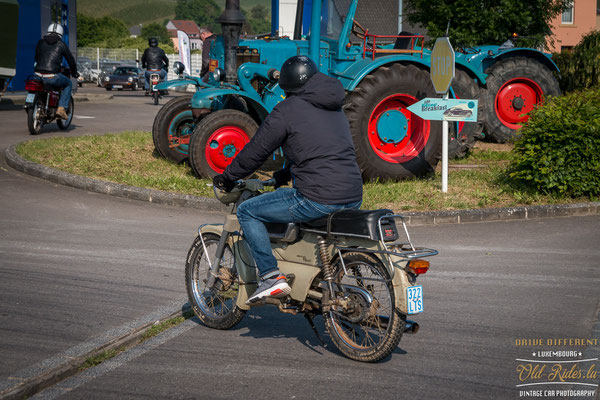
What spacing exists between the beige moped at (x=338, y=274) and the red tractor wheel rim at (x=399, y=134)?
258 inches

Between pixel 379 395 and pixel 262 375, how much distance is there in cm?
76

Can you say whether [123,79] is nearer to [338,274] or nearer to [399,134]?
[399,134]

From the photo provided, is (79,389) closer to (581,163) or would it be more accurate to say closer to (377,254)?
(377,254)

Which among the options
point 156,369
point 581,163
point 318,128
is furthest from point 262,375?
point 581,163

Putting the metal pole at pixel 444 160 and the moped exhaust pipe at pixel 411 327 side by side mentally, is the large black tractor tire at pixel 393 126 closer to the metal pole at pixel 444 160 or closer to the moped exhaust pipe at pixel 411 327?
the metal pole at pixel 444 160

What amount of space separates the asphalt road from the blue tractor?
1.83 meters

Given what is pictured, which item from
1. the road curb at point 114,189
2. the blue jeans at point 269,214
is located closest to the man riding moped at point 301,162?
the blue jeans at point 269,214

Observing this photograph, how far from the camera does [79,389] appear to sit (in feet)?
15.5

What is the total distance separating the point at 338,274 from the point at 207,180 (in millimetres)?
6645

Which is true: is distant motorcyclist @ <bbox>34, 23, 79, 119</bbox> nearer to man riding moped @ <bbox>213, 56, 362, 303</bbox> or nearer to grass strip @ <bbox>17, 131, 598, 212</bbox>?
grass strip @ <bbox>17, 131, 598, 212</bbox>

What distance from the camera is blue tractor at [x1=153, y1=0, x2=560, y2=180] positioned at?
1181cm

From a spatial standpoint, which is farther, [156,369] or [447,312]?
[447,312]

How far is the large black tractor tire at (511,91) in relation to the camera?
16406 mm

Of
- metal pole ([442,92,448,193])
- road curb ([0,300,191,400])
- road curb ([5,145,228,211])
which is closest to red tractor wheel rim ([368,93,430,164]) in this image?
metal pole ([442,92,448,193])
